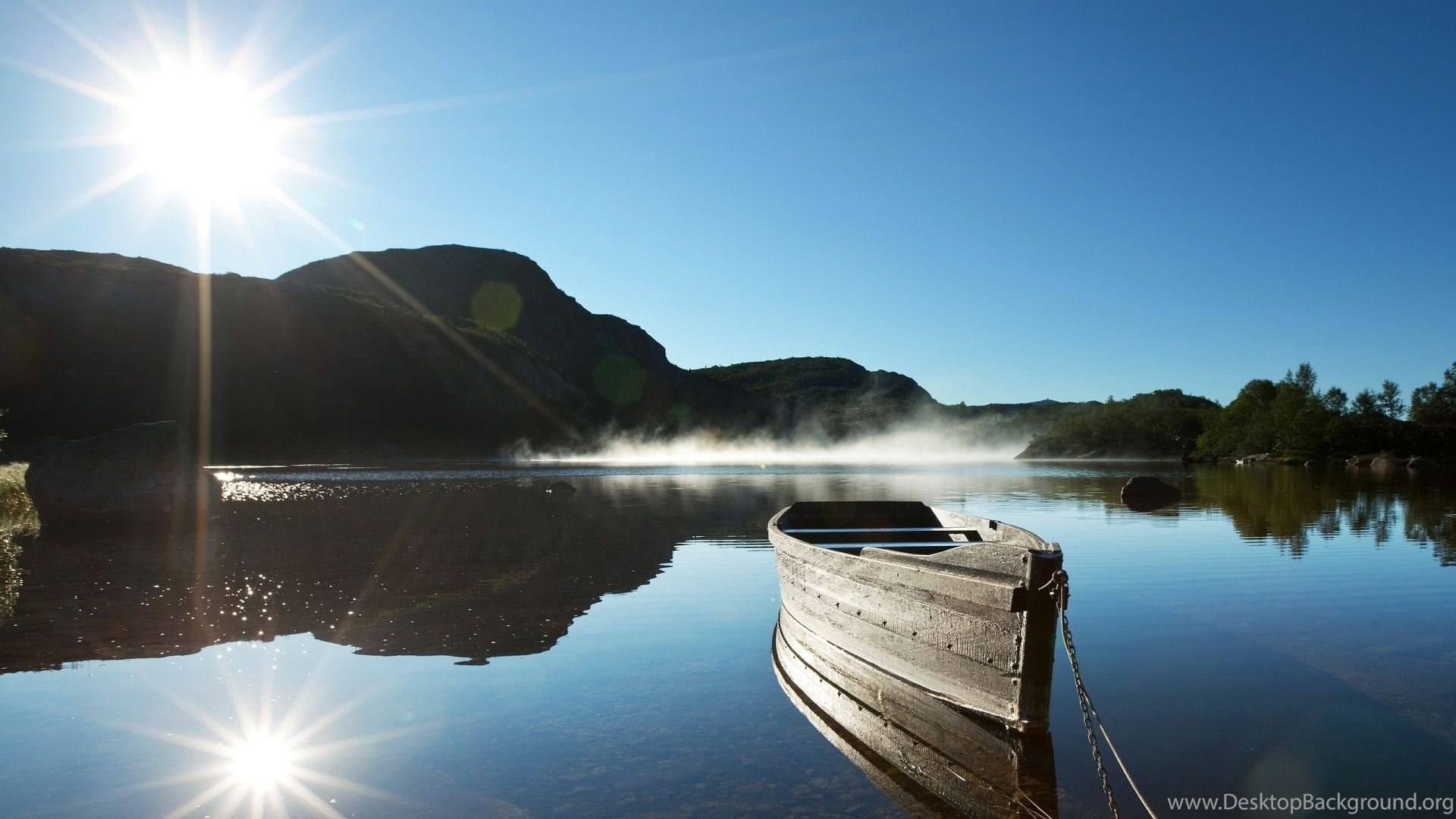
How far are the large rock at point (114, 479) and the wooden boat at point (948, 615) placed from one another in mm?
25388

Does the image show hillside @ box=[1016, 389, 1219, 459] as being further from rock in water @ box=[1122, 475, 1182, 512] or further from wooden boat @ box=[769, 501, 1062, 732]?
wooden boat @ box=[769, 501, 1062, 732]

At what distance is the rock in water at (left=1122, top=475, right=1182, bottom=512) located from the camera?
36.0m

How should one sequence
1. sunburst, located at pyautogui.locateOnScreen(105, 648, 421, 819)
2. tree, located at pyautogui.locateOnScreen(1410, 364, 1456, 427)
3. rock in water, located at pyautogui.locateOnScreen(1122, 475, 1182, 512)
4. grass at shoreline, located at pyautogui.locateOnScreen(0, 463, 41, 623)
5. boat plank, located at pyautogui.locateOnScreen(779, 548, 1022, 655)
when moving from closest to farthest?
1. sunburst, located at pyautogui.locateOnScreen(105, 648, 421, 819)
2. boat plank, located at pyautogui.locateOnScreen(779, 548, 1022, 655)
3. grass at shoreline, located at pyautogui.locateOnScreen(0, 463, 41, 623)
4. rock in water, located at pyautogui.locateOnScreen(1122, 475, 1182, 512)
5. tree, located at pyautogui.locateOnScreen(1410, 364, 1456, 427)

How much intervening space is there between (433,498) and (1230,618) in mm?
29647

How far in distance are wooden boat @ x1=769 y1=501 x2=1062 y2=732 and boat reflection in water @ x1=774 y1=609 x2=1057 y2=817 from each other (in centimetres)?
15

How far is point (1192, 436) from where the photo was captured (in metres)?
144

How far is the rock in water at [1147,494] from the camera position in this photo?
118 ft

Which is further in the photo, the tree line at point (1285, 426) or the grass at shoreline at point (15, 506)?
the tree line at point (1285, 426)

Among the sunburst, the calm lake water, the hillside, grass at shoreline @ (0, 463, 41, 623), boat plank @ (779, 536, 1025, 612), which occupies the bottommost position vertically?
the sunburst

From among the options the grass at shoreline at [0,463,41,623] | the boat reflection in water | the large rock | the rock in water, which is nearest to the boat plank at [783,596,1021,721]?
the boat reflection in water

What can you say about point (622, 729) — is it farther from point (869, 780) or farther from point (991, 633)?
point (991, 633)

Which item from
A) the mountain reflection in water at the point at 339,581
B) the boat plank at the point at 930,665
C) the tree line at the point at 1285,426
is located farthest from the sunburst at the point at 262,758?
the tree line at the point at 1285,426

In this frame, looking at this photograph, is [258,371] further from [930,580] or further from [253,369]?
[930,580]

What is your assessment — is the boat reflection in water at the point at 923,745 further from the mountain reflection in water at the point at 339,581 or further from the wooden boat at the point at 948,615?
the mountain reflection in water at the point at 339,581
